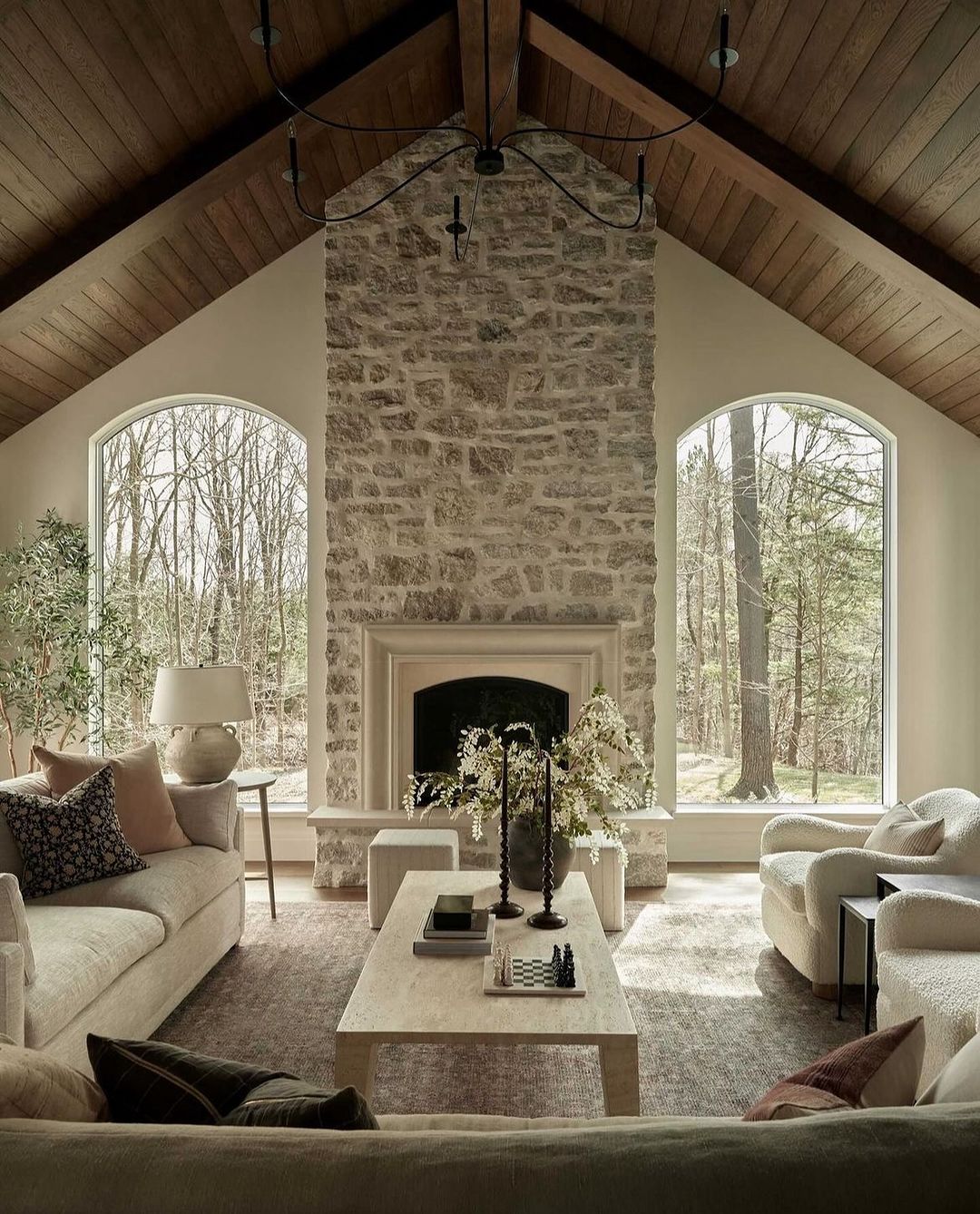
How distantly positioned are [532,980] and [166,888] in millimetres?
1507

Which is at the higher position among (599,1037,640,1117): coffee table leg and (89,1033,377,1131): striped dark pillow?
(89,1033,377,1131): striped dark pillow

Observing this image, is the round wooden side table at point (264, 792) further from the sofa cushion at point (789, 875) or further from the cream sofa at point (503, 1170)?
the cream sofa at point (503, 1170)

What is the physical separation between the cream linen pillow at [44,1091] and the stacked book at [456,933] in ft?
5.33

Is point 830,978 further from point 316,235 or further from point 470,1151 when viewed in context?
point 316,235

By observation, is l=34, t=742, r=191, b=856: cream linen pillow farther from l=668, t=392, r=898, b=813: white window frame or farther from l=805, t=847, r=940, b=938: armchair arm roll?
l=668, t=392, r=898, b=813: white window frame

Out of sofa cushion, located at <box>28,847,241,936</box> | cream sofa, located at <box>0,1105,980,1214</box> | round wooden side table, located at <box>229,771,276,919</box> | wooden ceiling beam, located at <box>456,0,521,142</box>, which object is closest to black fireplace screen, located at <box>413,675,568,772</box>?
round wooden side table, located at <box>229,771,276,919</box>

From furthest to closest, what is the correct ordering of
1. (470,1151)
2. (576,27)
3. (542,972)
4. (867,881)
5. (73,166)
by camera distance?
(576,27) → (73,166) → (867,881) → (542,972) → (470,1151)

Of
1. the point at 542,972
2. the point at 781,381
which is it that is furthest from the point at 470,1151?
the point at 781,381

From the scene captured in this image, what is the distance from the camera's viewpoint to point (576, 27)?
4547 millimetres

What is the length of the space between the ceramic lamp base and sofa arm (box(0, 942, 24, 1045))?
204 cm

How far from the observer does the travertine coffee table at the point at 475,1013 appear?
237 cm

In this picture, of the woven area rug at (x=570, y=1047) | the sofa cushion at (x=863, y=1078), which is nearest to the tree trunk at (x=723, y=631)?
the woven area rug at (x=570, y=1047)

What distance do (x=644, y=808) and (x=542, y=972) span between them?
2.80m

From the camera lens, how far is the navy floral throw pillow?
3371 mm
